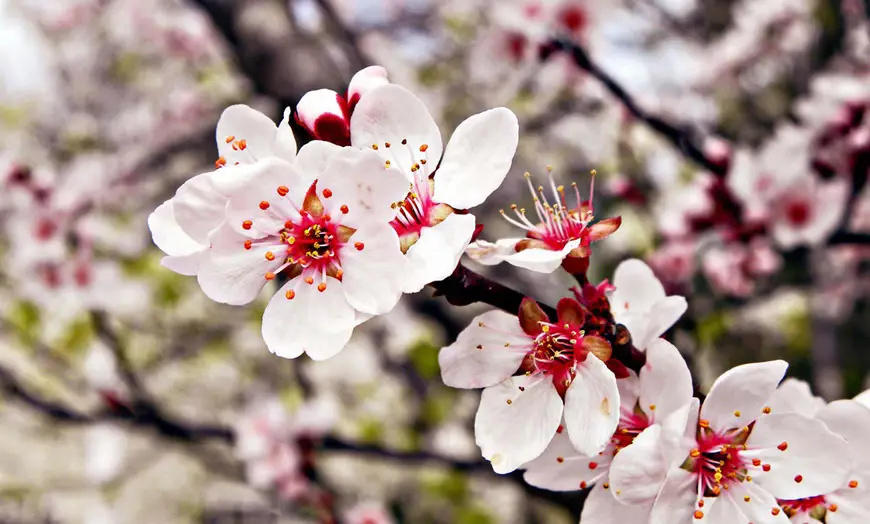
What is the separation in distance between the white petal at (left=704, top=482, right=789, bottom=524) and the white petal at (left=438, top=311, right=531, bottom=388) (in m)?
0.26

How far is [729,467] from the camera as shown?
0.74 metres

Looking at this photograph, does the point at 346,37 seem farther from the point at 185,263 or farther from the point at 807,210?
the point at 185,263

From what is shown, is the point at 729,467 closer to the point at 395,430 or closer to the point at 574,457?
the point at 574,457

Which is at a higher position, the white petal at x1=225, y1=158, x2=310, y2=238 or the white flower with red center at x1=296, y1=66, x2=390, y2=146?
the white flower with red center at x1=296, y1=66, x2=390, y2=146

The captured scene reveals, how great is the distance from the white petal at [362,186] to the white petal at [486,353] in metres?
0.16

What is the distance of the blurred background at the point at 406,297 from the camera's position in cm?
196

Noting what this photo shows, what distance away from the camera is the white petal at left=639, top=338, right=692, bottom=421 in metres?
0.68

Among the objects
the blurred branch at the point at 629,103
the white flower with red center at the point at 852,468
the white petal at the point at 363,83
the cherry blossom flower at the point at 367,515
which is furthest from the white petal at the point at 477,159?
the cherry blossom flower at the point at 367,515

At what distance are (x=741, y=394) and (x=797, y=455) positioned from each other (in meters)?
Answer: 0.10

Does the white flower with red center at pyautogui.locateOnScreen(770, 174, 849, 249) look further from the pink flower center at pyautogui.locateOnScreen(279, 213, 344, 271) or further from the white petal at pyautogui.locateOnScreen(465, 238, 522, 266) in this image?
the pink flower center at pyautogui.locateOnScreen(279, 213, 344, 271)

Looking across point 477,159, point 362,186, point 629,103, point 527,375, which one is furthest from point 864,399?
point 629,103

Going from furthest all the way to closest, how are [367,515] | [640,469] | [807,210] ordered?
[367,515] < [807,210] < [640,469]

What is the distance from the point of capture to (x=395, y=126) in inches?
28.7

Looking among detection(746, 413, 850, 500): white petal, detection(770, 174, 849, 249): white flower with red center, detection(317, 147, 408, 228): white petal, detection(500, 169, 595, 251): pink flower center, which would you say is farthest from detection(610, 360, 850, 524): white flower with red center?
detection(770, 174, 849, 249): white flower with red center
